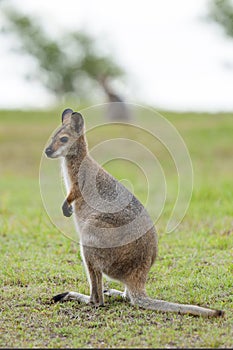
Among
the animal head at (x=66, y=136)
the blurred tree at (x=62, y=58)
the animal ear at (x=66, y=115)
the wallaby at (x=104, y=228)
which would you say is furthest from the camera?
the blurred tree at (x=62, y=58)

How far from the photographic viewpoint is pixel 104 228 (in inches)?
204

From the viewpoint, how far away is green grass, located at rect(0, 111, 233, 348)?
4.56 m

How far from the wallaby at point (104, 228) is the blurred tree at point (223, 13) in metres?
23.1

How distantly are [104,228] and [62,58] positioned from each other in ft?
145

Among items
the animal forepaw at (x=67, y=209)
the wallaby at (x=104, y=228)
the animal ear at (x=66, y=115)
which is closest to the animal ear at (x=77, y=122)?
the wallaby at (x=104, y=228)

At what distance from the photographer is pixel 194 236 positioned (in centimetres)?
812

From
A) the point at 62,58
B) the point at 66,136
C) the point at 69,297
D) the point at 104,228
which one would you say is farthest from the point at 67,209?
the point at 62,58

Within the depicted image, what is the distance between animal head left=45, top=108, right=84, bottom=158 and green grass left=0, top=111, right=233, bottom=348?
1233 millimetres

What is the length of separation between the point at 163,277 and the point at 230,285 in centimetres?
70

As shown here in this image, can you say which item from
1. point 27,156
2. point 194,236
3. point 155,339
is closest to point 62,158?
point 155,339

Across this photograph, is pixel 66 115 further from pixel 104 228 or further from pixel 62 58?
pixel 62 58

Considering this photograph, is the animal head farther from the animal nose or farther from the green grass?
the green grass

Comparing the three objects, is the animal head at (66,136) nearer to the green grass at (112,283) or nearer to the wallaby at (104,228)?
the wallaby at (104,228)

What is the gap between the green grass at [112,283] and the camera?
15.0ft
